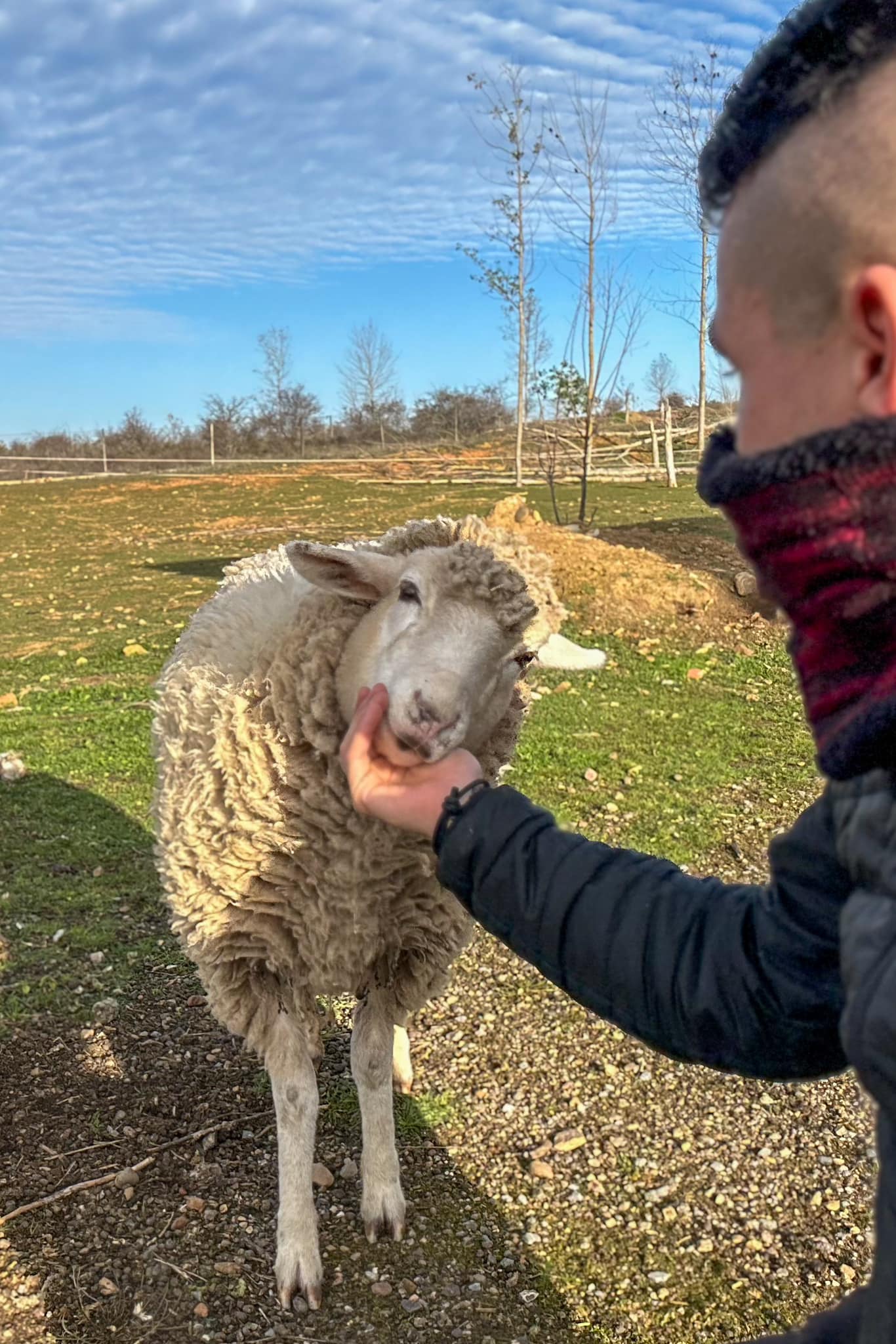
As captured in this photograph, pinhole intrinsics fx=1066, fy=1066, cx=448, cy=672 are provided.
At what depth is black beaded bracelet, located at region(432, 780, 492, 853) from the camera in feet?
4.61

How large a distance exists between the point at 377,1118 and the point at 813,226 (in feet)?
9.07

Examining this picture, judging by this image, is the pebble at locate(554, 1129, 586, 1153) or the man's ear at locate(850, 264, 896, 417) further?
the pebble at locate(554, 1129, 586, 1153)

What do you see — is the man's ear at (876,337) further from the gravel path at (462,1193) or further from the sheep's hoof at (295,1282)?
the sheep's hoof at (295,1282)

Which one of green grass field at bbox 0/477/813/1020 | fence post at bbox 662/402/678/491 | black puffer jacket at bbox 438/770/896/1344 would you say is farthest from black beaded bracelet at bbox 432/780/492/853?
fence post at bbox 662/402/678/491

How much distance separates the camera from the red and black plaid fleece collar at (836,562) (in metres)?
0.83

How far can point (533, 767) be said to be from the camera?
21.7 feet

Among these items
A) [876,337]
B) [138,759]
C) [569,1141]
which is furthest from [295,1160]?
[138,759]

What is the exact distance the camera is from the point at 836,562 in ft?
2.83

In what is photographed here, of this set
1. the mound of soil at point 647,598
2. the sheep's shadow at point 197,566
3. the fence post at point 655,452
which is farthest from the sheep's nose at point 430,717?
the fence post at point 655,452

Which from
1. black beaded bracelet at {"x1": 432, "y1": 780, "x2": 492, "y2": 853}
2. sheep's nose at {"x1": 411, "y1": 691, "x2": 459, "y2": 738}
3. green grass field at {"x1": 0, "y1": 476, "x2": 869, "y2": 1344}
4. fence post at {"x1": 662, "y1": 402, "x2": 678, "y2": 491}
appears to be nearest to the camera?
black beaded bracelet at {"x1": 432, "y1": 780, "x2": 492, "y2": 853}

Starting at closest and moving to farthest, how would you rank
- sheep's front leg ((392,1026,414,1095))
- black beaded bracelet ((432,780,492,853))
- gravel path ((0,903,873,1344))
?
black beaded bracelet ((432,780,492,853)), gravel path ((0,903,873,1344)), sheep's front leg ((392,1026,414,1095))

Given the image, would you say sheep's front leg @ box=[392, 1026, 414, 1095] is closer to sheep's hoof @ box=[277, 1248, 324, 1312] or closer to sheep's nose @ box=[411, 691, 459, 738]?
sheep's hoof @ box=[277, 1248, 324, 1312]

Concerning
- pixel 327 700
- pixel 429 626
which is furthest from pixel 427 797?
pixel 327 700

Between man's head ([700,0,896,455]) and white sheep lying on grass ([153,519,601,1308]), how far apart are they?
1672 mm
